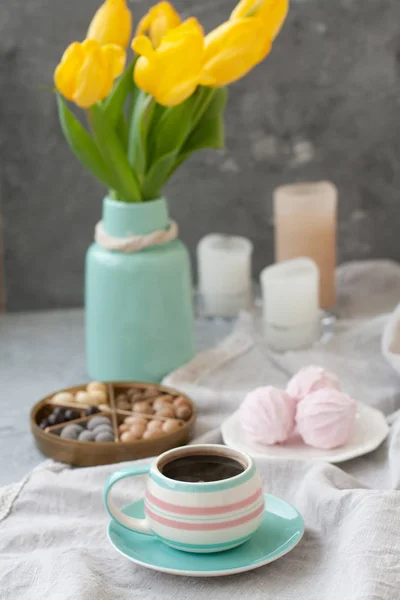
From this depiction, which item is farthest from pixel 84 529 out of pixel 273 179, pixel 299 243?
pixel 273 179

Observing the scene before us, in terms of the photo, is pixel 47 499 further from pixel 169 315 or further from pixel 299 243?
pixel 299 243

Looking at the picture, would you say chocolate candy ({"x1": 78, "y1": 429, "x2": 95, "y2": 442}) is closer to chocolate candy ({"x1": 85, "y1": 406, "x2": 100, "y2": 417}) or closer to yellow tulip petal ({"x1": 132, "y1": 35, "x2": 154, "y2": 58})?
chocolate candy ({"x1": 85, "y1": 406, "x2": 100, "y2": 417})

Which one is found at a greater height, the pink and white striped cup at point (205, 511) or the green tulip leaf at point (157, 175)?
the green tulip leaf at point (157, 175)

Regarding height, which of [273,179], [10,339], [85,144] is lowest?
[10,339]

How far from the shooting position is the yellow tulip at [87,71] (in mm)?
942

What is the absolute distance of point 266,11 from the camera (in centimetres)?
97

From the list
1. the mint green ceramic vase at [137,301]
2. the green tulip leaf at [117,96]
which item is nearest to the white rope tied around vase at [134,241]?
the mint green ceramic vase at [137,301]

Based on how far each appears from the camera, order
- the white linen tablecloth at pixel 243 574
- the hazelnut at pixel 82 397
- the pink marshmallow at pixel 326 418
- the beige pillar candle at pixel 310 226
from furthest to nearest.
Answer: the beige pillar candle at pixel 310 226 → the hazelnut at pixel 82 397 → the pink marshmallow at pixel 326 418 → the white linen tablecloth at pixel 243 574

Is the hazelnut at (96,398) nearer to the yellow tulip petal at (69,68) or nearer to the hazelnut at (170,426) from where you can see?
the hazelnut at (170,426)

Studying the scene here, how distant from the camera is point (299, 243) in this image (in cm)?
131

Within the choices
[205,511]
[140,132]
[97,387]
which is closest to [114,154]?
[140,132]

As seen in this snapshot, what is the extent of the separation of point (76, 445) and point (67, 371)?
0.30 metres

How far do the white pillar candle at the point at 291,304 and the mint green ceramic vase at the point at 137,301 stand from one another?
13cm

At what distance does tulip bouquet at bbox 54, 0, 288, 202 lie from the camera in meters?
0.95
